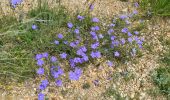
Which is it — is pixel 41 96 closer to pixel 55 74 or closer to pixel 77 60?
pixel 55 74

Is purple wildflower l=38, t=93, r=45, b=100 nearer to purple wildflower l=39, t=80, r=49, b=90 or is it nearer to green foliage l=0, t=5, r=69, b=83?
purple wildflower l=39, t=80, r=49, b=90

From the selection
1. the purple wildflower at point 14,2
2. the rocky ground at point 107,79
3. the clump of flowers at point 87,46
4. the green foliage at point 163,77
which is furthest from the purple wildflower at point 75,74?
the purple wildflower at point 14,2

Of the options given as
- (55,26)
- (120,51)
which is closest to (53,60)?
(55,26)

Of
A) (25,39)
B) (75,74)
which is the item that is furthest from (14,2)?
(75,74)

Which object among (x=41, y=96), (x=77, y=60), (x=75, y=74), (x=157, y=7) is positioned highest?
(x=157, y=7)

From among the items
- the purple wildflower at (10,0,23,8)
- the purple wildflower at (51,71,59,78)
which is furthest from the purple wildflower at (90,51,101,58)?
the purple wildflower at (10,0,23,8)

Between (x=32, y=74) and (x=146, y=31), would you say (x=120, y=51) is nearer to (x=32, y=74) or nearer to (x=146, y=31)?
(x=146, y=31)
